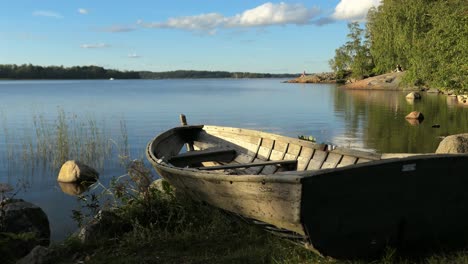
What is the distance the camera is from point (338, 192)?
513cm

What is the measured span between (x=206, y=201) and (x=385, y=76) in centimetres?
7043

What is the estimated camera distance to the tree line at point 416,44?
2252 centimetres

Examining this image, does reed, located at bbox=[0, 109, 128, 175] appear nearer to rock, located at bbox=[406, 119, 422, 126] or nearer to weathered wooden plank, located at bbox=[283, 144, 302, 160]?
weathered wooden plank, located at bbox=[283, 144, 302, 160]

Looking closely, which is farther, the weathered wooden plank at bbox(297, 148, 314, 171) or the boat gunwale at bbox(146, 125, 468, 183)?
the weathered wooden plank at bbox(297, 148, 314, 171)

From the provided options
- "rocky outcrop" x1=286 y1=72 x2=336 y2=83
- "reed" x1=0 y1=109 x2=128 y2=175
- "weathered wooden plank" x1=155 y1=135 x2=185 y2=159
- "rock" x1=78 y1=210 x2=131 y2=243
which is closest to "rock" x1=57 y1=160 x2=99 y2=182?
"reed" x1=0 y1=109 x2=128 y2=175

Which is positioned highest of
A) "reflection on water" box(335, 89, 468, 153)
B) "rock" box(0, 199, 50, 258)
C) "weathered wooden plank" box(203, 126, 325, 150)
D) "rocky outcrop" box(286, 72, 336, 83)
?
"rocky outcrop" box(286, 72, 336, 83)

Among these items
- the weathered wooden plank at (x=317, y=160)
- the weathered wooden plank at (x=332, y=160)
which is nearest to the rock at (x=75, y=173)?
the weathered wooden plank at (x=317, y=160)

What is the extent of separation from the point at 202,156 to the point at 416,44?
3422 cm

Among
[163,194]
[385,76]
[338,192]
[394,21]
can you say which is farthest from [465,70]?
[385,76]

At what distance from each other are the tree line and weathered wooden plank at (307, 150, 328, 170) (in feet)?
52.2

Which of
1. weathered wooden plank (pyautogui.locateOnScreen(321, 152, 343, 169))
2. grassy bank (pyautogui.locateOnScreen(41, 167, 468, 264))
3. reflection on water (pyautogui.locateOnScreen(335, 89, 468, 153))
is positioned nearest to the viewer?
grassy bank (pyautogui.locateOnScreen(41, 167, 468, 264))

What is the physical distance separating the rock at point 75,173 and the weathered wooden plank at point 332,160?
330 inches

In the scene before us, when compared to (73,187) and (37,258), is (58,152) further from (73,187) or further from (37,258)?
(37,258)

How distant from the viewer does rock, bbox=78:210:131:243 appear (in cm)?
738
